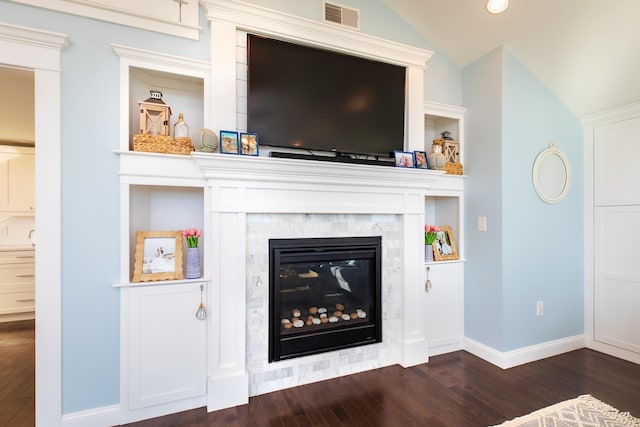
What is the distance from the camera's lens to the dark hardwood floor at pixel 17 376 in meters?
1.81

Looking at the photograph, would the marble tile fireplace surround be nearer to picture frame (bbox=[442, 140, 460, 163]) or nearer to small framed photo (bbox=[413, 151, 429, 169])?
small framed photo (bbox=[413, 151, 429, 169])

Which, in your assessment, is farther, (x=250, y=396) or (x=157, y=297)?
(x=250, y=396)

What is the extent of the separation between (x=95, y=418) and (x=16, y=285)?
9.71ft

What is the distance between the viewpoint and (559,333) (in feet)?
9.05

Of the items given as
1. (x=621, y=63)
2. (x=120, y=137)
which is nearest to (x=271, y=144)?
(x=120, y=137)

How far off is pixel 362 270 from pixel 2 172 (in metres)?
4.83

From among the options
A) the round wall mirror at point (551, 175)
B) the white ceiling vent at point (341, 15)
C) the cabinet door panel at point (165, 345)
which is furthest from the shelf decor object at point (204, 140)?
the round wall mirror at point (551, 175)

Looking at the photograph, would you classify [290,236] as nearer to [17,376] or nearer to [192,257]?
[192,257]

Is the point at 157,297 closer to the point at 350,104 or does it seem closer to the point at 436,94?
the point at 350,104

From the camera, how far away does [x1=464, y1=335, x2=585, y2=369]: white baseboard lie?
8.13ft

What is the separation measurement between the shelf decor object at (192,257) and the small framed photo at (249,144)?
2.18 ft

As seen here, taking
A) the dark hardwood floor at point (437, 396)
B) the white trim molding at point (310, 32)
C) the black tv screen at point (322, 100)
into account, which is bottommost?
the dark hardwood floor at point (437, 396)

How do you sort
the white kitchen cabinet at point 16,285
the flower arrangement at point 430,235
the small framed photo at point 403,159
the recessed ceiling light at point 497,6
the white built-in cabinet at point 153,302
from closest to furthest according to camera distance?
the white built-in cabinet at point 153,302, the recessed ceiling light at point 497,6, the small framed photo at point 403,159, the flower arrangement at point 430,235, the white kitchen cabinet at point 16,285

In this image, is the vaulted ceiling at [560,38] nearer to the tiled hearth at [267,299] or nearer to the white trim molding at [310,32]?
the white trim molding at [310,32]
